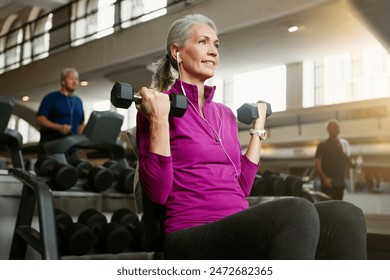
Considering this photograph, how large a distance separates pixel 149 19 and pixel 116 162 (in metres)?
0.68

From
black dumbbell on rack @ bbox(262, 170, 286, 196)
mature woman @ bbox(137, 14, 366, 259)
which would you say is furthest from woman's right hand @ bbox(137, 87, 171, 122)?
black dumbbell on rack @ bbox(262, 170, 286, 196)

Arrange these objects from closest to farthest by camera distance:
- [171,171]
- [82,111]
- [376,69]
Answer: [171,171]
[82,111]
[376,69]

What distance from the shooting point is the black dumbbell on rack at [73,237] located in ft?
4.48

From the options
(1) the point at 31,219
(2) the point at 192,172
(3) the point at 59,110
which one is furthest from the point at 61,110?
(2) the point at 192,172

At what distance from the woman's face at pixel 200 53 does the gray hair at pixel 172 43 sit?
1cm

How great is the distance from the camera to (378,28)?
1.77 m

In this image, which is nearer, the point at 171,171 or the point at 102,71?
the point at 171,171

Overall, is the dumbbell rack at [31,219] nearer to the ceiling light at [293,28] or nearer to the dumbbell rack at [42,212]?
the dumbbell rack at [42,212]

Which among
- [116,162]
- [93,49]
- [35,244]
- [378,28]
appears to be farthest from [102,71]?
[378,28]

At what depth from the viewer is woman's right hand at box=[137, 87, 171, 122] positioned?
2.47 feet

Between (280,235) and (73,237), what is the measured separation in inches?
34.2

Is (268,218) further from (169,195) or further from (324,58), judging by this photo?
(324,58)

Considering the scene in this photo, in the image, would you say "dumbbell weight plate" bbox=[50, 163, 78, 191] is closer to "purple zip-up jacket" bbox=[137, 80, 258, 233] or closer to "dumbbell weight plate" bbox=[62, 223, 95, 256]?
"dumbbell weight plate" bbox=[62, 223, 95, 256]

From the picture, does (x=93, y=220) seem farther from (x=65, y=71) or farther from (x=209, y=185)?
(x=209, y=185)
